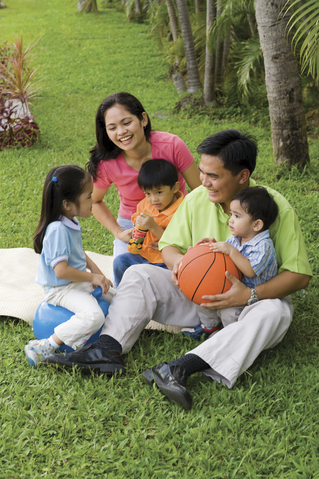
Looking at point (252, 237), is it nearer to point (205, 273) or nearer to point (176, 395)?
point (205, 273)

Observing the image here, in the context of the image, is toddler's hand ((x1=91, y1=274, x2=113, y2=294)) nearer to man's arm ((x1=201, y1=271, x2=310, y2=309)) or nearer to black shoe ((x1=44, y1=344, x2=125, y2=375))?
black shoe ((x1=44, y1=344, x2=125, y2=375))

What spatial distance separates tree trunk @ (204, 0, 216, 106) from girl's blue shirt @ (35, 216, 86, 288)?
7.32m

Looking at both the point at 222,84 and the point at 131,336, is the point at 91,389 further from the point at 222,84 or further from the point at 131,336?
the point at 222,84

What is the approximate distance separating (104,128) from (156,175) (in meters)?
0.65

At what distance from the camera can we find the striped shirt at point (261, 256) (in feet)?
9.75

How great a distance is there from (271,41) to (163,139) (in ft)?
8.52

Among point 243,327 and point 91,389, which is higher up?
point 243,327

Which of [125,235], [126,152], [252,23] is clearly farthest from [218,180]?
[252,23]

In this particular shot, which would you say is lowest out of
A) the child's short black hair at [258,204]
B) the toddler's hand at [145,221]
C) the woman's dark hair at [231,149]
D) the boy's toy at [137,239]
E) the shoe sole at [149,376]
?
the shoe sole at [149,376]

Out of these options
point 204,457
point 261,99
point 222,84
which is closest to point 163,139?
point 204,457

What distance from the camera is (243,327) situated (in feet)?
9.48

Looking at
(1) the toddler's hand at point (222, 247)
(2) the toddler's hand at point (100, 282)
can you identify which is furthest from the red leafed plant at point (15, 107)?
(1) the toddler's hand at point (222, 247)

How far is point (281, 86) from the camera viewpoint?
5.81 meters

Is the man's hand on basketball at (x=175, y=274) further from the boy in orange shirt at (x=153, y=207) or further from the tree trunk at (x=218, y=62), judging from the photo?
the tree trunk at (x=218, y=62)
